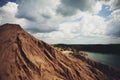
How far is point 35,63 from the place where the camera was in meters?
7.21

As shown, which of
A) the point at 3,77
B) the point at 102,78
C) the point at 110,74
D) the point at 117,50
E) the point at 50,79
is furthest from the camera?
the point at 117,50

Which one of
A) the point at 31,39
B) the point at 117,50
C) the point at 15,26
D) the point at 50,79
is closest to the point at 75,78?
the point at 50,79

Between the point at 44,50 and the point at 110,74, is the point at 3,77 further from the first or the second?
the point at 110,74

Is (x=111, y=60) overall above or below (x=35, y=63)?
below

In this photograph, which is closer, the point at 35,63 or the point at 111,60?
the point at 35,63

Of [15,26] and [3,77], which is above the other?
[15,26]

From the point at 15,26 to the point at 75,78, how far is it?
12.8 ft

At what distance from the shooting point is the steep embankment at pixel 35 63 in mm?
6816

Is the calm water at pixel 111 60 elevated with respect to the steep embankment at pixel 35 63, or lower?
lower

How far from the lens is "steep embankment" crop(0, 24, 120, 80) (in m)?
6.82

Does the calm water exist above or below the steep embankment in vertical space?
below

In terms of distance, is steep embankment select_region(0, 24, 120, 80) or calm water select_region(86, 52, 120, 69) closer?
steep embankment select_region(0, 24, 120, 80)

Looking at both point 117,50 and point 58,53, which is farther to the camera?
point 117,50

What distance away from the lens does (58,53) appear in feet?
28.7
